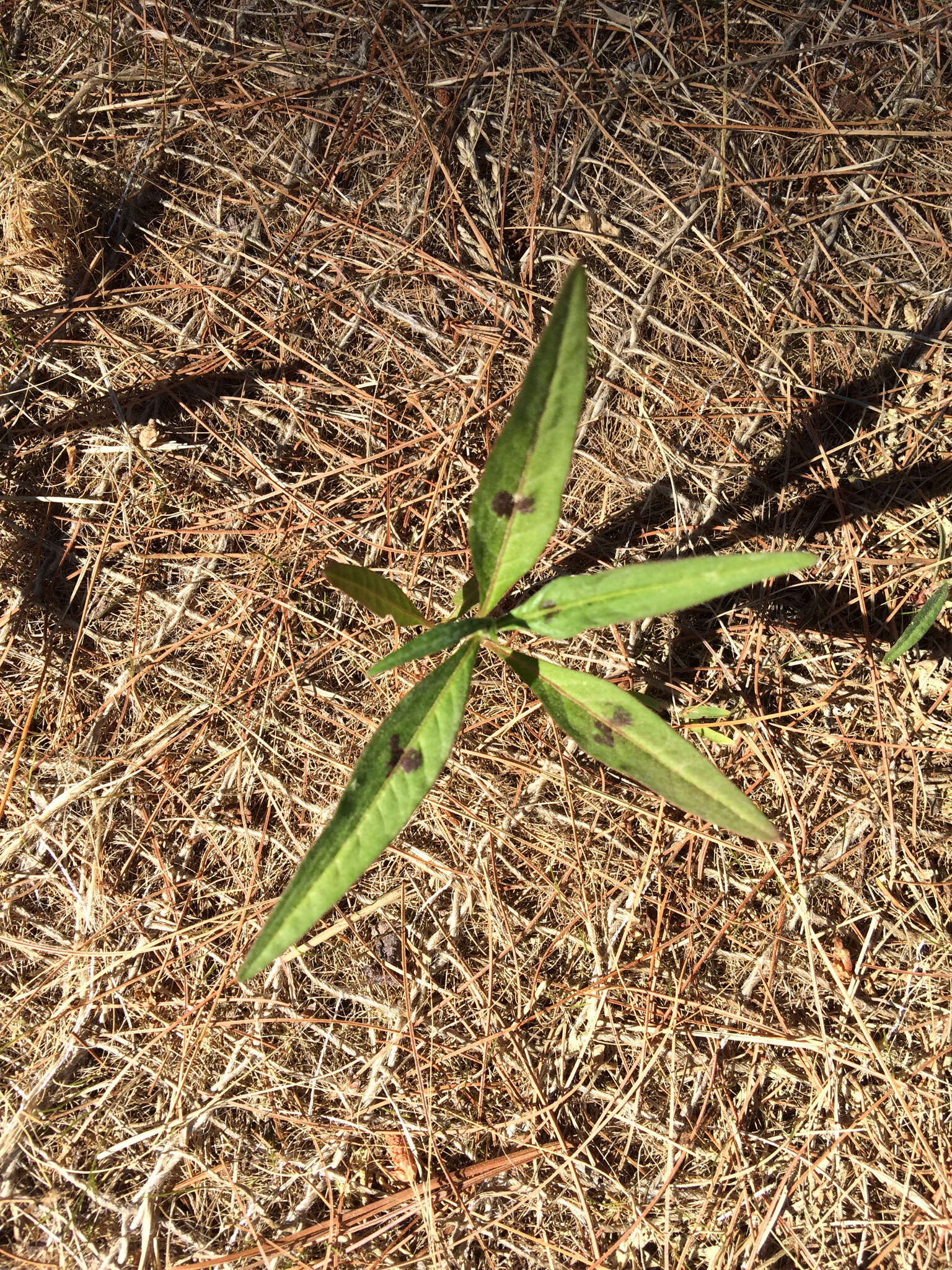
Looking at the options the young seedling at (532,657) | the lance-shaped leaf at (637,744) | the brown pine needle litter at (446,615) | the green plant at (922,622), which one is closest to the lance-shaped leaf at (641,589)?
the young seedling at (532,657)

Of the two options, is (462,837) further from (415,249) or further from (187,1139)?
(415,249)

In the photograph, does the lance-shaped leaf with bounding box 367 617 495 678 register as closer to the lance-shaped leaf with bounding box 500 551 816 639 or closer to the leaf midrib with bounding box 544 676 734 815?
the lance-shaped leaf with bounding box 500 551 816 639

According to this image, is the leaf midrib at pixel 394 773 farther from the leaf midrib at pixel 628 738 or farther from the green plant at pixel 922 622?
the green plant at pixel 922 622

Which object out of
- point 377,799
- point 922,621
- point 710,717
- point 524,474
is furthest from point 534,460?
point 922,621

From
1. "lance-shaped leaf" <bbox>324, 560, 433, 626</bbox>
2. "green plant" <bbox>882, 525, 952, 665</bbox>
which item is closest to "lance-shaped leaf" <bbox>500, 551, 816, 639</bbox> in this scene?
"lance-shaped leaf" <bbox>324, 560, 433, 626</bbox>

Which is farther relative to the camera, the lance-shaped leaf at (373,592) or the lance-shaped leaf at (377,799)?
the lance-shaped leaf at (373,592)

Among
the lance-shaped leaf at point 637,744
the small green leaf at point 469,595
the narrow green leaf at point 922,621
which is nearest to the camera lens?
the lance-shaped leaf at point 637,744
